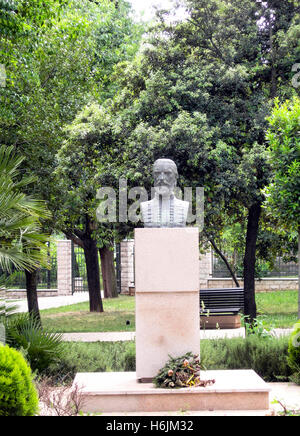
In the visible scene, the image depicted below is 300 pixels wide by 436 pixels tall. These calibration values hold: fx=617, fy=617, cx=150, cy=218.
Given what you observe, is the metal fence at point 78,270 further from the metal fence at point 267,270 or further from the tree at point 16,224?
the tree at point 16,224

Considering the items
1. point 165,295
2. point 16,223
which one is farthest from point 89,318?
point 165,295

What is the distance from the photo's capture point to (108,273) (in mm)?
27203

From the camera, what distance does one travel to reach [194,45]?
595 inches

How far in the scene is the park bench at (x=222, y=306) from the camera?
51.7ft

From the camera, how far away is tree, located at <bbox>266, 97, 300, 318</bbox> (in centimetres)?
1096

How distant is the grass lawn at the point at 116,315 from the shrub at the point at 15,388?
373 inches

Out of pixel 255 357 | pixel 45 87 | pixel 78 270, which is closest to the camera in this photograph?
pixel 255 357

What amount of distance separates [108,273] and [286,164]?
17.0 metres

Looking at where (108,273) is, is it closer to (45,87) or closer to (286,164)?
(45,87)

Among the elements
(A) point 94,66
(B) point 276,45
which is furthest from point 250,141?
(A) point 94,66

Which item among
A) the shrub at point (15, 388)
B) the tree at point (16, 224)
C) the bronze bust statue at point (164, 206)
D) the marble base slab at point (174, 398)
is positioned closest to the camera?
the shrub at point (15, 388)

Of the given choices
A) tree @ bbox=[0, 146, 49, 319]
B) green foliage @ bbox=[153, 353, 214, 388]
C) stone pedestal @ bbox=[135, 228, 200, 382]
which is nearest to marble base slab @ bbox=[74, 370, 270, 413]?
green foliage @ bbox=[153, 353, 214, 388]

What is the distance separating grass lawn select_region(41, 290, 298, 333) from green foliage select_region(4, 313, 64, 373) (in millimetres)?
6808

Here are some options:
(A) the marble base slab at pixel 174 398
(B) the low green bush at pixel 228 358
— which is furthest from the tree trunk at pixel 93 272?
(A) the marble base slab at pixel 174 398
